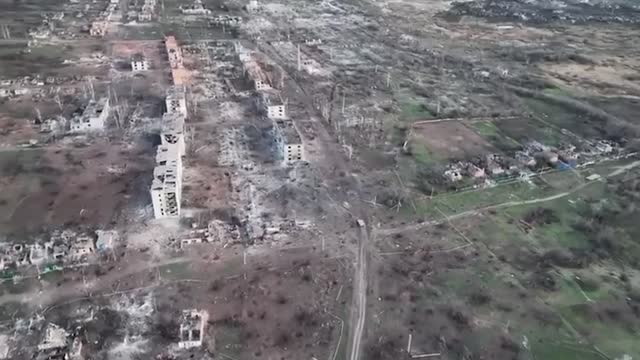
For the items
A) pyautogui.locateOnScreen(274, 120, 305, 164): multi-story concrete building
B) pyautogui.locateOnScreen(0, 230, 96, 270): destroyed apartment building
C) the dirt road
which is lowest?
the dirt road

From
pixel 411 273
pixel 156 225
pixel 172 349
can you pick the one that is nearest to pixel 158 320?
pixel 172 349

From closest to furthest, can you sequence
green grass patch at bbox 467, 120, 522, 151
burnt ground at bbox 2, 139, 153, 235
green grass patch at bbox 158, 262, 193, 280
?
green grass patch at bbox 158, 262, 193, 280 → burnt ground at bbox 2, 139, 153, 235 → green grass patch at bbox 467, 120, 522, 151

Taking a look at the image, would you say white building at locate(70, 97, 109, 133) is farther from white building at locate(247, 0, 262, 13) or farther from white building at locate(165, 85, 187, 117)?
white building at locate(247, 0, 262, 13)

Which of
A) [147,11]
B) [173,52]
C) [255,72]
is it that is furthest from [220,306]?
[147,11]

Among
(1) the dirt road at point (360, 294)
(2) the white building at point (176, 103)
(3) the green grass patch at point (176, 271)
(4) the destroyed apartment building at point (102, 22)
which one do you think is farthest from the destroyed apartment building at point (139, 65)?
(1) the dirt road at point (360, 294)

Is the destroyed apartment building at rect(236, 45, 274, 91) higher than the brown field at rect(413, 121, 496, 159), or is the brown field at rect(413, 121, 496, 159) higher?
the destroyed apartment building at rect(236, 45, 274, 91)

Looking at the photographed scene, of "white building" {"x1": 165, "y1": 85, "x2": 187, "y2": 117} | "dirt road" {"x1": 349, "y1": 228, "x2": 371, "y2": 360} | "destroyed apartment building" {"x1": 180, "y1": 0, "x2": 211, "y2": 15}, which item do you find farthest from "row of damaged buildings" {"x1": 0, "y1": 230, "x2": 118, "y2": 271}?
"destroyed apartment building" {"x1": 180, "y1": 0, "x2": 211, "y2": 15}
